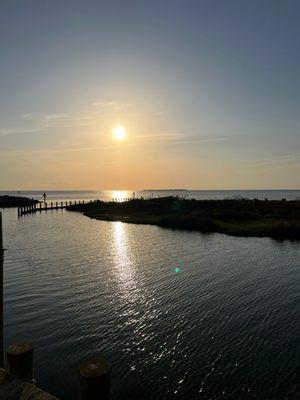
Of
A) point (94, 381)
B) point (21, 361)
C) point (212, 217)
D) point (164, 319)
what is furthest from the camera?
point (212, 217)

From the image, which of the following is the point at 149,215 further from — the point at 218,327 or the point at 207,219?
the point at 218,327

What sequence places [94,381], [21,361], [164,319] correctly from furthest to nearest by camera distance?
[164,319] → [21,361] → [94,381]

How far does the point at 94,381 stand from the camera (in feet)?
20.2

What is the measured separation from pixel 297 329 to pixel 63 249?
82.7ft

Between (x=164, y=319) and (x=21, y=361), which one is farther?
(x=164, y=319)

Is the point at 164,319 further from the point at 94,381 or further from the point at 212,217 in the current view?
the point at 212,217

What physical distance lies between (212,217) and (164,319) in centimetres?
4523

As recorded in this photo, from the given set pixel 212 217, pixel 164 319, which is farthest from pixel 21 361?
pixel 212 217

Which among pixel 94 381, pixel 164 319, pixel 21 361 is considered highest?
pixel 94 381

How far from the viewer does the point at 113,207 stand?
88938 mm

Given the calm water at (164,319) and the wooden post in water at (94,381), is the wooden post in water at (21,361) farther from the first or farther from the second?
the calm water at (164,319)

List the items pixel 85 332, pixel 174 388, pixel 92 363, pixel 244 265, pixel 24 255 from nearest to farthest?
pixel 92 363
pixel 174 388
pixel 85 332
pixel 244 265
pixel 24 255

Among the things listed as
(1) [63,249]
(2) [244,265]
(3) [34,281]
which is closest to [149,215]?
(1) [63,249]

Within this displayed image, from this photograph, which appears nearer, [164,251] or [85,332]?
[85,332]
